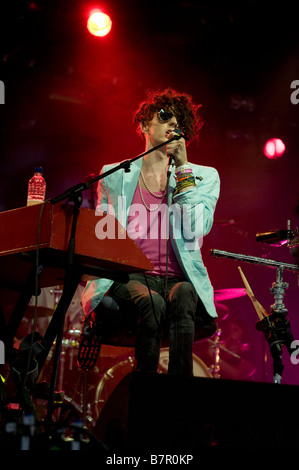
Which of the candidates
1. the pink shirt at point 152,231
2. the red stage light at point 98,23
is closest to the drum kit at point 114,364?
the pink shirt at point 152,231

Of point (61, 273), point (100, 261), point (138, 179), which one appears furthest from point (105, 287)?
point (138, 179)

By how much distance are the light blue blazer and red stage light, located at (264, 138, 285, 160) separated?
398cm

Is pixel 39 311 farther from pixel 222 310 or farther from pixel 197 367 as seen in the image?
pixel 222 310

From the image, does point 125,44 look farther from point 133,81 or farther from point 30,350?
point 30,350

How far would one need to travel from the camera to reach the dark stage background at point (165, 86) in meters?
6.47

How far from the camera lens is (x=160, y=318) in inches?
114

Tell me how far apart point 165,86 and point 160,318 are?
4.88 metres

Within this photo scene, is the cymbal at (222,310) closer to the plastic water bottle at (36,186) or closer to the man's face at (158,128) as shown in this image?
the man's face at (158,128)

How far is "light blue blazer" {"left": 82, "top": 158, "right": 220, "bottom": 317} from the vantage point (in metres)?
3.09

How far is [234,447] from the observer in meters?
2.12

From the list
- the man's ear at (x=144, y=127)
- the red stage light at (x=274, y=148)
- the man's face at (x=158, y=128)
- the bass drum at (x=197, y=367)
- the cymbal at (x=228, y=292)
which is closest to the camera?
the man's face at (x=158, y=128)

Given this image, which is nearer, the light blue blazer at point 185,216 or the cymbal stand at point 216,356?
the light blue blazer at point 185,216

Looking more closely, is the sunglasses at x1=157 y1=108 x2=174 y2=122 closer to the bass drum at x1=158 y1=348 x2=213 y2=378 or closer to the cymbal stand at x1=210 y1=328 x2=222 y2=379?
the bass drum at x1=158 y1=348 x2=213 y2=378

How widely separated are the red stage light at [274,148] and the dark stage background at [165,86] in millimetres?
174
